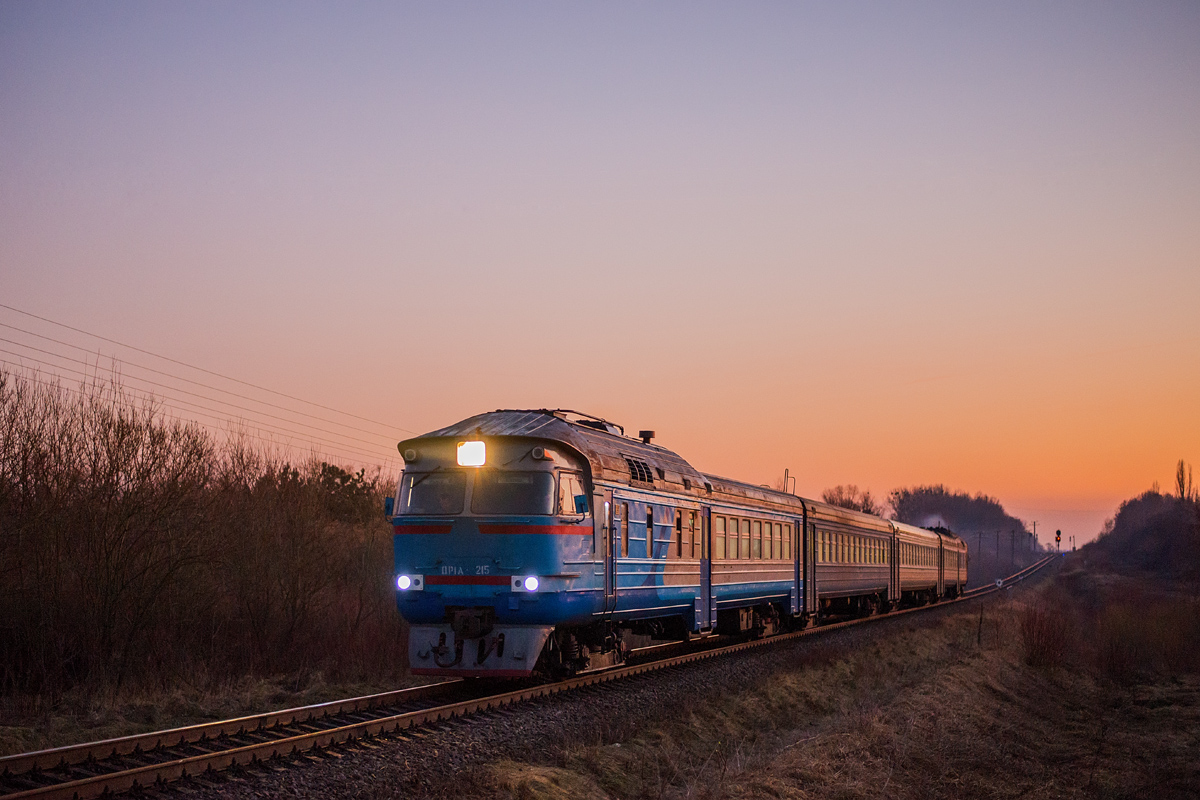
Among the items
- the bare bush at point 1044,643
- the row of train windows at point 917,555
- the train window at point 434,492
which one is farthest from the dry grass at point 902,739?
the row of train windows at point 917,555

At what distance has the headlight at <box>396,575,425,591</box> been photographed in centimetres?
1368

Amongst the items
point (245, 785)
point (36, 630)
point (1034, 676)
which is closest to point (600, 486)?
point (245, 785)

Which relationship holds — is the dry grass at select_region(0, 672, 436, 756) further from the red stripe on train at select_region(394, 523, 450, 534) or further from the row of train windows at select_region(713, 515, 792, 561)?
the row of train windows at select_region(713, 515, 792, 561)

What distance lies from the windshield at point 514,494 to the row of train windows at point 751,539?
6986mm

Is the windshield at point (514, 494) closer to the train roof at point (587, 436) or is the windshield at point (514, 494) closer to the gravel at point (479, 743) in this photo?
the train roof at point (587, 436)

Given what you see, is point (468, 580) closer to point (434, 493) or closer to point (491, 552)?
point (491, 552)

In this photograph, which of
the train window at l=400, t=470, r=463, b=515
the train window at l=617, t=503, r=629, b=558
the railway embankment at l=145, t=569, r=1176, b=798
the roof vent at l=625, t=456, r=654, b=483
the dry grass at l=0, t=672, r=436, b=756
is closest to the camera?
the railway embankment at l=145, t=569, r=1176, b=798

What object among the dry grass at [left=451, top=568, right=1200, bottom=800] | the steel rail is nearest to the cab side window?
the dry grass at [left=451, top=568, right=1200, bottom=800]

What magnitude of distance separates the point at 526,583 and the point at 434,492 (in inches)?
74.9

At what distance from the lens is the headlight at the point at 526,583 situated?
13180 millimetres

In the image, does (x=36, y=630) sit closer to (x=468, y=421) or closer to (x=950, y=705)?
(x=468, y=421)

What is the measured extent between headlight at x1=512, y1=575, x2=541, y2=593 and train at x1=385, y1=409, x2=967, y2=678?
0.01 meters

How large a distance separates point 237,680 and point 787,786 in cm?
856

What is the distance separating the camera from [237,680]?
15086 mm
